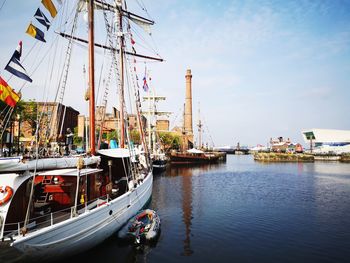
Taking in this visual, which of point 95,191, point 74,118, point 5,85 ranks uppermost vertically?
point 74,118

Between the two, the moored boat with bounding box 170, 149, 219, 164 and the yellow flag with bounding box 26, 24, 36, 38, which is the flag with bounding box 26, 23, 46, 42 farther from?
the moored boat with bounding box 170, 149, 219, 164

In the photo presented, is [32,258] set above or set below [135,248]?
above

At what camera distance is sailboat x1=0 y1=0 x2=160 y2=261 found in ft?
28.4

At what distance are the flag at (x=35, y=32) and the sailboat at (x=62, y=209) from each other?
2.99m

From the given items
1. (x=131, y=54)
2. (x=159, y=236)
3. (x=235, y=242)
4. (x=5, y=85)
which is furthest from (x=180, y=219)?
(x=131, y=54)

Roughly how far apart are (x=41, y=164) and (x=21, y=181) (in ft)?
3.16

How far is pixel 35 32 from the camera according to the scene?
492 inches

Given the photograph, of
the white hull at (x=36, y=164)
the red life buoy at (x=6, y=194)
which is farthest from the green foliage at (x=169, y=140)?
the red life buoy at (x=6, y=194)

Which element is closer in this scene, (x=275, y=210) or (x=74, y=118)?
(x=275, y=210)

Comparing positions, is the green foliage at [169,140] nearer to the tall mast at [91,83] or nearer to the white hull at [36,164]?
the tall mast at [91,83]

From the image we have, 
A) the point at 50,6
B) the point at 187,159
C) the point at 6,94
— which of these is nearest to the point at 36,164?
the point at 6,94

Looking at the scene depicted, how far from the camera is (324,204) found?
2303cm

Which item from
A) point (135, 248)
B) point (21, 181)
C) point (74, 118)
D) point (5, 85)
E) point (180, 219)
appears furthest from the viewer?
point (74, 118)

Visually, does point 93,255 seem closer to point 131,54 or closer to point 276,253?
point 276,253
